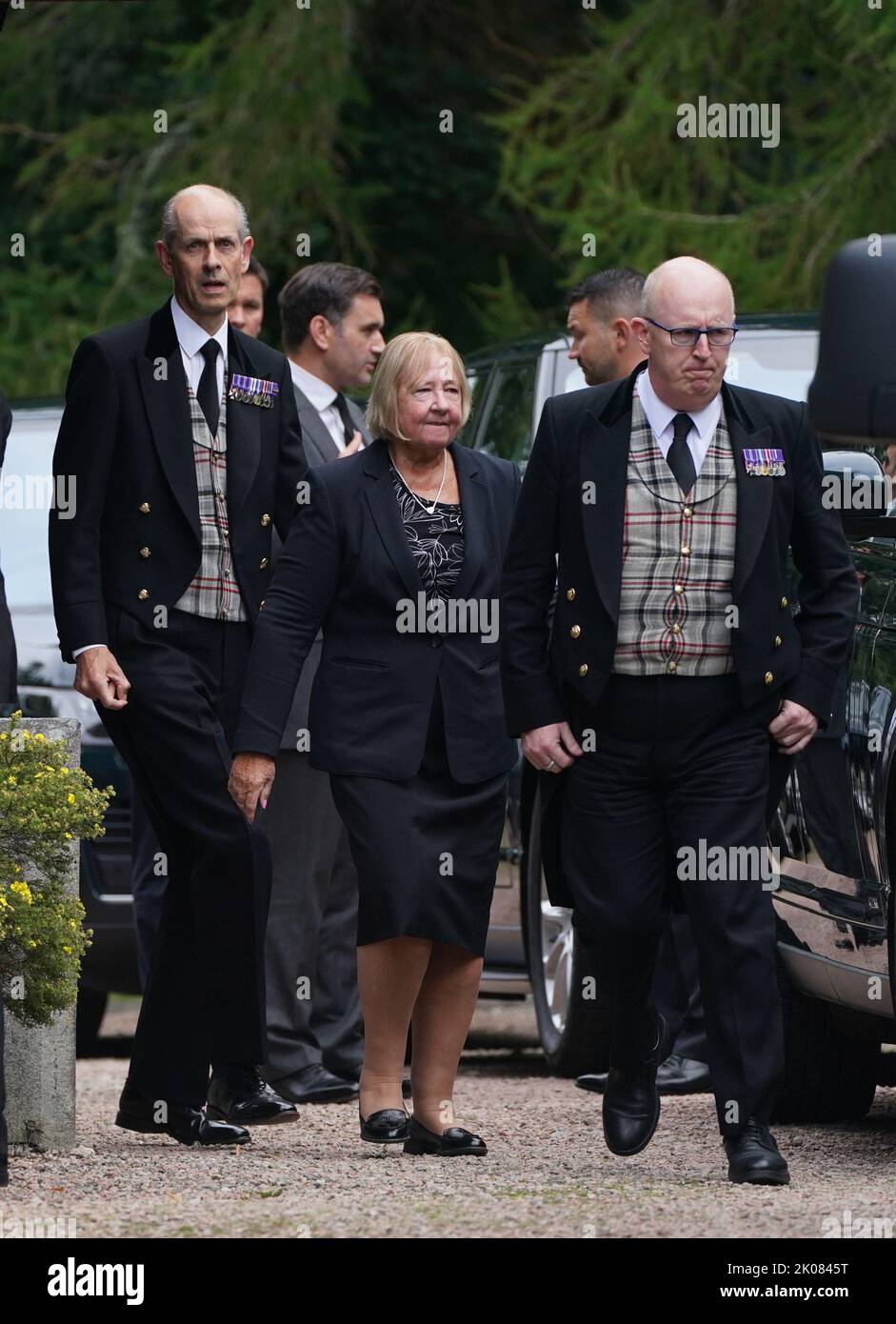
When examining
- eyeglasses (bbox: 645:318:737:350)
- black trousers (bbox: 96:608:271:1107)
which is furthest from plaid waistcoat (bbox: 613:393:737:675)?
black trousers (bbox: 96:608:271:1107)

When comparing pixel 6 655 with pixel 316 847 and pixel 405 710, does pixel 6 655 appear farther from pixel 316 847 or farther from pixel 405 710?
pixel 316 847

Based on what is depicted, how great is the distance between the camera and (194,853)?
23.3 feet

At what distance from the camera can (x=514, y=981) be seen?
9438mm

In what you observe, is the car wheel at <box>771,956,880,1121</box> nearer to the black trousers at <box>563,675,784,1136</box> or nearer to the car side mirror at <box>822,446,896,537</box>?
the black trousers at <box>563,675,784,1136</box>

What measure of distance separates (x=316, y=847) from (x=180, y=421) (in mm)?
1809

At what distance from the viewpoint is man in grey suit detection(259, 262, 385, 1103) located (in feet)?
27.5

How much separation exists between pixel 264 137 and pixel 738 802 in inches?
387

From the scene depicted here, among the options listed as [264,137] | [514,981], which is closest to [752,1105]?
[514,981]

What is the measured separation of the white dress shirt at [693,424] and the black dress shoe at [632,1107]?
4.37 ft

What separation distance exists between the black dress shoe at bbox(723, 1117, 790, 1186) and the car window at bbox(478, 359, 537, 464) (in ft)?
10.8

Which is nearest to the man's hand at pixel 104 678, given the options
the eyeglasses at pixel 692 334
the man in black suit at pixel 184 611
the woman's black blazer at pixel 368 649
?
the man in black suit at pixel 184 611

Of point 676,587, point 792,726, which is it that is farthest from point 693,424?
point 792,726

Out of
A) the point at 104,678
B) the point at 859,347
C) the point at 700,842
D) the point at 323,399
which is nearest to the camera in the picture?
the point at 859,347

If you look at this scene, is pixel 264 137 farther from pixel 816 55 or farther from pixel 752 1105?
pixel 752 1105
